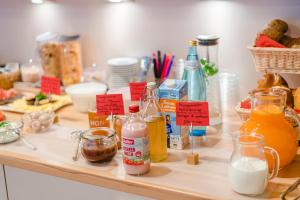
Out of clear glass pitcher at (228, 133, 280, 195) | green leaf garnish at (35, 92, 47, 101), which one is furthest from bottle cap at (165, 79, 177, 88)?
green leaf garnish at (35, 92, 47, 101)

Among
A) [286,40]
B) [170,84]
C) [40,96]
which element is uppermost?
[286,40]

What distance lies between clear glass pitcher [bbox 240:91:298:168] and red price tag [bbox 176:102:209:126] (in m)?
0.13

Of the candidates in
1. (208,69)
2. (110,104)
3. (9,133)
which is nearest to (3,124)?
(9,133)

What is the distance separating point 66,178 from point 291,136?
68 cm

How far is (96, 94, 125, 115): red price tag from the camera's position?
1.47 m

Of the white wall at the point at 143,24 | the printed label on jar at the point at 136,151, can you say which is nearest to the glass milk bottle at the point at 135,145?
the printed label on jar at the point at 136,151

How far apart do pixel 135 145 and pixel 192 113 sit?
0.20 m

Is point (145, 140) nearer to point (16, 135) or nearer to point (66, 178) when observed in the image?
point (66, 178)

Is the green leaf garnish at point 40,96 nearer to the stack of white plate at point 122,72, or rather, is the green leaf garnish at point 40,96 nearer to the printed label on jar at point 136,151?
the stack of white plate at point 122,72

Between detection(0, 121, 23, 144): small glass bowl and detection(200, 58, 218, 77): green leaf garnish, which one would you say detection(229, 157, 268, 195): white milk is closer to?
detection(200, 58, 218, 77): green leaf garnish

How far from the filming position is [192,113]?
1326mm

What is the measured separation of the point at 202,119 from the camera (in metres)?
1.32

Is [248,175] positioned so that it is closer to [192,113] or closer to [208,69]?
[192,113]

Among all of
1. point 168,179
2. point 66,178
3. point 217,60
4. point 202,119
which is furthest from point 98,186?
point 217,60
